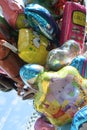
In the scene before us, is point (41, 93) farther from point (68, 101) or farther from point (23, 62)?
point (23, 62)

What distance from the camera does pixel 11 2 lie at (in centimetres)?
98

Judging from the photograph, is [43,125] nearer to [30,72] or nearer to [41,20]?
[30,72]

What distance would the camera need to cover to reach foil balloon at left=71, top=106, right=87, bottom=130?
748 millimetres

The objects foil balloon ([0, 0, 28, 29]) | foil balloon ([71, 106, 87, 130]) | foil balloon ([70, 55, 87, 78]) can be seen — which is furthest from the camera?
foil balloon ([0, 0, 28, 29])

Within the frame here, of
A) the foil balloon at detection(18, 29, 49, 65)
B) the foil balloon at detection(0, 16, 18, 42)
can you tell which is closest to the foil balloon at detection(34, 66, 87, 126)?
the foil balloon at detection(18, 29, 49, 65)

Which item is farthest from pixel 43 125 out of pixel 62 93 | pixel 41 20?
pixel 41 20

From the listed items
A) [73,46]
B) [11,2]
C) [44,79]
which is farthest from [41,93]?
[11,2]

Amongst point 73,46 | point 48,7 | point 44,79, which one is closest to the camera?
point 44,79

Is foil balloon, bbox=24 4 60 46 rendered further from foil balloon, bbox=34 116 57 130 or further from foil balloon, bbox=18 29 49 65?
foil balloon, bbox=34 116 57 130

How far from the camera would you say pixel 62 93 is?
0.82 metres

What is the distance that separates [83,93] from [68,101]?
0.03 metres

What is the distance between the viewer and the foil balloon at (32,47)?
931mm

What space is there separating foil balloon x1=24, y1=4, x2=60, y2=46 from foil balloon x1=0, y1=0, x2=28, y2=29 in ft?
0.11

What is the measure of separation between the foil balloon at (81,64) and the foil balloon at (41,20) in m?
0.11
